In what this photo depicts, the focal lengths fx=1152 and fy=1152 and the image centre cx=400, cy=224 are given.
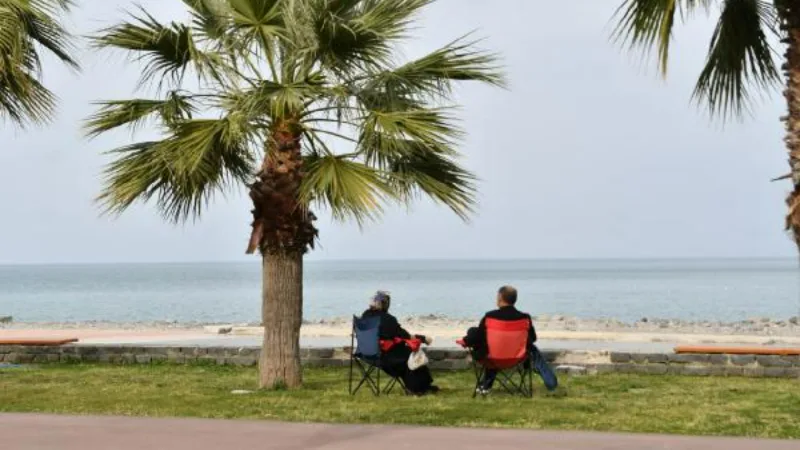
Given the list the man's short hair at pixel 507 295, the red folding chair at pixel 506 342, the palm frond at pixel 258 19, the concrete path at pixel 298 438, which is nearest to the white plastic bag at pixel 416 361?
the red folding chair at pixel 506 342

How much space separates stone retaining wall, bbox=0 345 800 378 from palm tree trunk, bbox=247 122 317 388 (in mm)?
2063

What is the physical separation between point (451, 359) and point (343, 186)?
3.33m

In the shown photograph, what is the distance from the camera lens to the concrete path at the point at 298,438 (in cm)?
666

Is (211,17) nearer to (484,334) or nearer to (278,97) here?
(278,97)

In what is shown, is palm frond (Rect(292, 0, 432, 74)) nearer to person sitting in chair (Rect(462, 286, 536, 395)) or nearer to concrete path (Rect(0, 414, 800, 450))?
person sitting in chair (Rect(462, 286, 536, 395))

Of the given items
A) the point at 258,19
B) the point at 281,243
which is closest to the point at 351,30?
the point at 258,19

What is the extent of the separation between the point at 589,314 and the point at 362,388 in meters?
40.1

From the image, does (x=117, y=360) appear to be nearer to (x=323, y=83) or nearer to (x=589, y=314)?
(x=323, y=83)

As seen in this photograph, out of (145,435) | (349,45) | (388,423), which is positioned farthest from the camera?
(349,45)

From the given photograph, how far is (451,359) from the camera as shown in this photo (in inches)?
488

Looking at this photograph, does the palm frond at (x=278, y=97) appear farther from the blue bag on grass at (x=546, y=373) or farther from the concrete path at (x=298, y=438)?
the concrete path at (x=298, y=438)

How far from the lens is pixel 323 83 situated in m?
10.5

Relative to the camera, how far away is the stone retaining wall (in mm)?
11609

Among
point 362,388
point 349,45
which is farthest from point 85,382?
point 349,45
